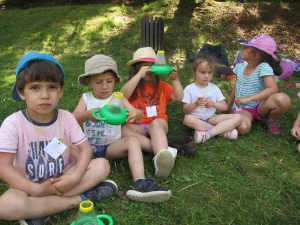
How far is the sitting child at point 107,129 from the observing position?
7.83ft

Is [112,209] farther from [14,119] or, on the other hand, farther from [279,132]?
[279,132]

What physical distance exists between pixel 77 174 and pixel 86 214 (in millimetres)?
485

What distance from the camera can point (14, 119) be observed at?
6.87ft

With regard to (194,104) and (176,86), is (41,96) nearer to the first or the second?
(176,86)

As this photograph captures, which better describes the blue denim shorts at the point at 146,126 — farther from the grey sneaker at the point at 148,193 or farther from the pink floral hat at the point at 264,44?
the pink floral hat at the point at 264,44

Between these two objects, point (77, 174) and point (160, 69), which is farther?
point (160, 69)

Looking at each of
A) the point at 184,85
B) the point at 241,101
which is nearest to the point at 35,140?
the point at 241,101

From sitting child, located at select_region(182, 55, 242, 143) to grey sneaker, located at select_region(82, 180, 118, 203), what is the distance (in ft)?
4.01

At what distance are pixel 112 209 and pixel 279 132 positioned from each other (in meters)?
2.29

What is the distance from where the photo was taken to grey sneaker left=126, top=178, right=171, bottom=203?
7.29ft

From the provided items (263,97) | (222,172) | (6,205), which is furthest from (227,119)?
(6,205)

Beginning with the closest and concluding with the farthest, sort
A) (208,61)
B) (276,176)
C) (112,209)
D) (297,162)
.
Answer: (112,209) < (276,176) < (297,162) < (208,61)

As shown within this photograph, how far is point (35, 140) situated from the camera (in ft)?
7.07

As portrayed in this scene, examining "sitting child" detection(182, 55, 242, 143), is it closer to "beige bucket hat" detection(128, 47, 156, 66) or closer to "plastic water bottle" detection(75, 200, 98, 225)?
"beige bucket hat" detection(128, 47, 156, 66)
